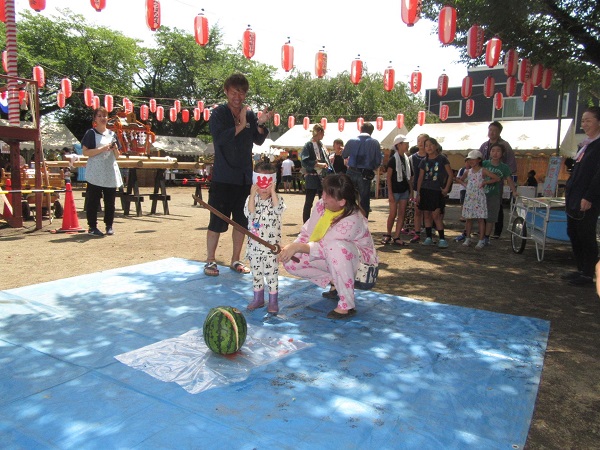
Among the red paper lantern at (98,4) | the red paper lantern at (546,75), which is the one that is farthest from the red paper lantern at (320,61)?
the red paper lantern at (98,4)

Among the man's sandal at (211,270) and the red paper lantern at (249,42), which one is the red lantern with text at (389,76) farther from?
the man's sandal at (211,270)

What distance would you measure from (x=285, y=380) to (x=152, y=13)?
28.1 feet

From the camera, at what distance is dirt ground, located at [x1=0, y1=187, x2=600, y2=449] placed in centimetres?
248

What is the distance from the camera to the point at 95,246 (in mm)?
6684

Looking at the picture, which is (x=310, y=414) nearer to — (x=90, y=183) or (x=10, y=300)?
(x=10, y=300)

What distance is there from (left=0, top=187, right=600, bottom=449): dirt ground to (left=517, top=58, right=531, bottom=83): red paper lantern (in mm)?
4045

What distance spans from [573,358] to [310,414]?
1948mm

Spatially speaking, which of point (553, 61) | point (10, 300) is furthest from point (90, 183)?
point (553, 61)

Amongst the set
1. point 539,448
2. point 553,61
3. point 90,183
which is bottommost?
point 539,448

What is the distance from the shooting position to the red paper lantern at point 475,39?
9516 mm

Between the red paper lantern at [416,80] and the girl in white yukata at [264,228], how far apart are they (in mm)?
11390

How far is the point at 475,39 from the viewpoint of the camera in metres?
9.62

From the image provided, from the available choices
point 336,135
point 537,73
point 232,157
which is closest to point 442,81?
point 537,73

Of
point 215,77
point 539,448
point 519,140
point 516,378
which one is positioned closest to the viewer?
point 539,448
